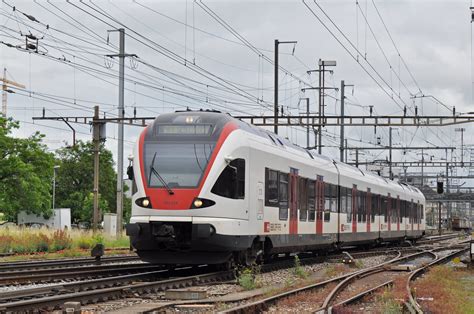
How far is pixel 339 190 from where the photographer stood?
96.5 ft

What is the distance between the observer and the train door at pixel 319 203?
2573 cm

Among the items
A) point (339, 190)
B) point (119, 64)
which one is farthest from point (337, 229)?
point (119, 64)

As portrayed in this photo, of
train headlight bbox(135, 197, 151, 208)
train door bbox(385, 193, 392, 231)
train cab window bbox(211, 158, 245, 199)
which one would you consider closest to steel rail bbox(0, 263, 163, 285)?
train headlight bbox(135, 197, 151, 208)

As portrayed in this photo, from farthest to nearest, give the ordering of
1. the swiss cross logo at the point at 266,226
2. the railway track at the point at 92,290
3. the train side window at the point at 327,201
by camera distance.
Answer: the train side window at the point at 327,201 → the swiss cross logo at the point at 266,226 → the railway track at the point at 92,290

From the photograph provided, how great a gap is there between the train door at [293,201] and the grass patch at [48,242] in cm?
1017

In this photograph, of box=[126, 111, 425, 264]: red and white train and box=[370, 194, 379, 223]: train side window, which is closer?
box=[126, 111, 425, 264]: red and white train

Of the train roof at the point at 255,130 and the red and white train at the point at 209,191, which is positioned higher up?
the train roof at the point at 255,130

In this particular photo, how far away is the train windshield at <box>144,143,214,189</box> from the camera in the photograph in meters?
17.8

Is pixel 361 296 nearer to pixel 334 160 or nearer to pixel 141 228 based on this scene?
pixel 141 228

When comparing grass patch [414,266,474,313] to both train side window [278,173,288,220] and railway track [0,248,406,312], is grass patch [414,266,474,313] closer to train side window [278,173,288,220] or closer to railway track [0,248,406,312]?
train side window [278,173,288,220]

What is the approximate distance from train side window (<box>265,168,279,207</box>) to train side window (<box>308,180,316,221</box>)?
3703 mm

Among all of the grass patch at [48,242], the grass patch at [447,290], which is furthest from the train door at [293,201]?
the grass patch at [48,242]

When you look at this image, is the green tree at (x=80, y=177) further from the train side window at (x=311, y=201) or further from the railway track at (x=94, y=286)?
the railway track at (x=94, y=286)

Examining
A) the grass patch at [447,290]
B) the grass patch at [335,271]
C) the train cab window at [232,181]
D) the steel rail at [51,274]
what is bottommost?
the grass patch at [335,271]
